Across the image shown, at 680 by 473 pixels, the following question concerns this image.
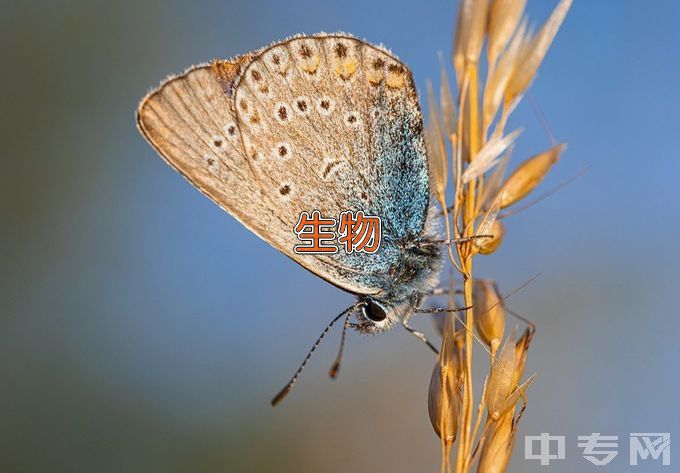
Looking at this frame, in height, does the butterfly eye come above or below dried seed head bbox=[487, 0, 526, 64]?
below

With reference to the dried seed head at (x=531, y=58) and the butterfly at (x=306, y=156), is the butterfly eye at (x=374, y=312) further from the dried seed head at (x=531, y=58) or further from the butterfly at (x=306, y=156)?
the dried seed head at (x=531, y=58)

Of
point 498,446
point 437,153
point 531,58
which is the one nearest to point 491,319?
point 498,446

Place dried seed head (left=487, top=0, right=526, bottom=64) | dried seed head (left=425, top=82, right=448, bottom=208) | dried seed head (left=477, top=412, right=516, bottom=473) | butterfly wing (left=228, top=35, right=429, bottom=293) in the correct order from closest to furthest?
A: dried seed head (left=477, top=412, right=516, bottom=473) < dried seed head (left=487, top=0, right=526, bottom=64) < dried seed head (left=425, top=82, right=448, bottom=208) < butterfly wing (left=228, top=35, right=429, bottom=293)

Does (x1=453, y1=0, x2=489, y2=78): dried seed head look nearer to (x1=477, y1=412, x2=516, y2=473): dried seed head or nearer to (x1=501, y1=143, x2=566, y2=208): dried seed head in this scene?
(x1=501, y1=143, x2=566, y2=208): dried seed head

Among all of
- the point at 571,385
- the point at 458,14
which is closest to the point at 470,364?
the point at 458,14

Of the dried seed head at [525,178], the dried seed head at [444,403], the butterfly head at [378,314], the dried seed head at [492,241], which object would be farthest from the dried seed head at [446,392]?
the butterfly head at [378,314]

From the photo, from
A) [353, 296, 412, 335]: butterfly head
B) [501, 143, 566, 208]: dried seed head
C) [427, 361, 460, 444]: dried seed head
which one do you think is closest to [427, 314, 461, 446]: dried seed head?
[427, 361, 460, 444]: dried seed head
